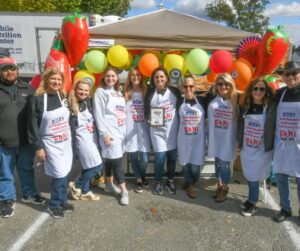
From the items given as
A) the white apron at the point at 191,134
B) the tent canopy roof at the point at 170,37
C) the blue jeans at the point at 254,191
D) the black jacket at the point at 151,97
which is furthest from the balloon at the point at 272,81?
the blue jeans at the point at 254,191

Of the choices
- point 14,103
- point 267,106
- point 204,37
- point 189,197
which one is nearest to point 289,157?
point 267,106

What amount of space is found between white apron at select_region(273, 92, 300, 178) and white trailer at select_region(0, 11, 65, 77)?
34.3ft

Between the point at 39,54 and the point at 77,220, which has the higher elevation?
the point at 39,54

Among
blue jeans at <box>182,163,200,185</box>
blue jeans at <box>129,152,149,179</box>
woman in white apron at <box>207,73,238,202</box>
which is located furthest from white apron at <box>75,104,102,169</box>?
woman in white apron at <box>207,73,238,202</box>

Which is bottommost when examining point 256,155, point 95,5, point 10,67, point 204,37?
point 256,155

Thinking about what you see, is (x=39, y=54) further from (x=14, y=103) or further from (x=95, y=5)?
(x=14, y=103)

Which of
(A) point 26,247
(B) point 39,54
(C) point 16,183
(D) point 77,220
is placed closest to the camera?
(A) point 26,247

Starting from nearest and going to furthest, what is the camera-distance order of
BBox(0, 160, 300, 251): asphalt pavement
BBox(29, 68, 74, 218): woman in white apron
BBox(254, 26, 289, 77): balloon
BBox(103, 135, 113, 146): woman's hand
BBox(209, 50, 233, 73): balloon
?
BBox(0, 160, 300, 251): asphalt pavement → BBox(29, 68, 74, 218): woman in white apron → BBox(103, 135, 113, 146): woman's hand → BBox(254, 26, 289, 77): balloon → BBox(209, 50, 233, 73): balloon

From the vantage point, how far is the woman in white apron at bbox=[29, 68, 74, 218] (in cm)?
332

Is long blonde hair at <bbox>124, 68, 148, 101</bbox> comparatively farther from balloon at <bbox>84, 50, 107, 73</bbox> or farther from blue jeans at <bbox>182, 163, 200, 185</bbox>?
blue jeans at <bbox>182, 163, 200, 185</bbox>

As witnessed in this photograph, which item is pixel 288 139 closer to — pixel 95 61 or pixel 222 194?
pixel 222 194

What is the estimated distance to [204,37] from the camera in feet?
15.7

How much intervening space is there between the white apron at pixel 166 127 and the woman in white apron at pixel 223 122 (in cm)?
46

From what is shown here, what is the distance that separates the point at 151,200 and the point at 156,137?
86 centimetres
